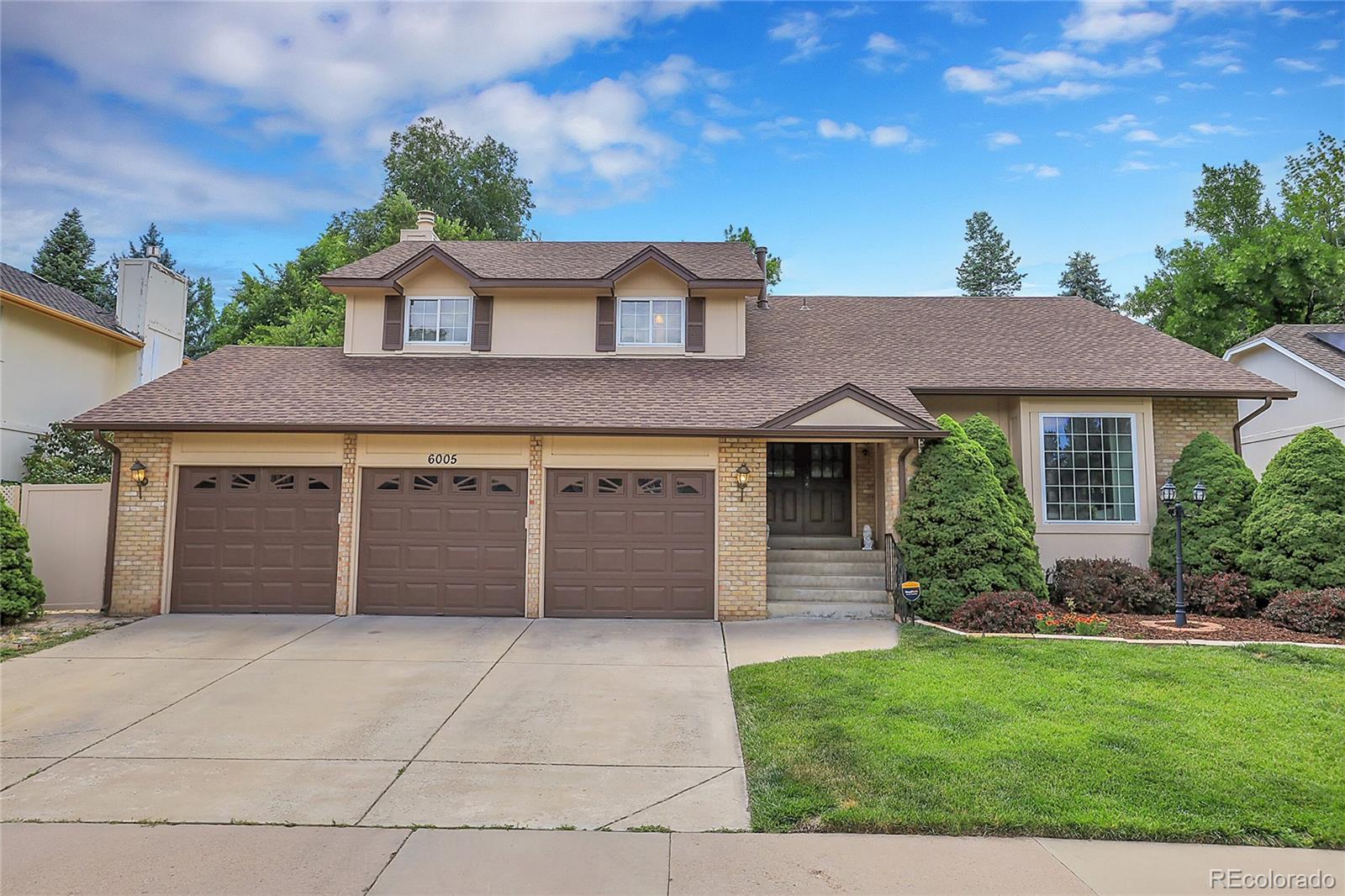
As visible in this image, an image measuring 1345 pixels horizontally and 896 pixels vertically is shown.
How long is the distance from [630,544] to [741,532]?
5.68ft

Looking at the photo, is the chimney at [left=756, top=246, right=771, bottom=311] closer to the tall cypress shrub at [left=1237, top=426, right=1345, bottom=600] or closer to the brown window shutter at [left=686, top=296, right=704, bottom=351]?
the brown window shutter at [left=686, top=296, right=704, bottom=351]

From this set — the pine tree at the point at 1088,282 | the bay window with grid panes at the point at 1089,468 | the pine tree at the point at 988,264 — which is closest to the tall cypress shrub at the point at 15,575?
the bay window with grid panes at the point at 1089,468

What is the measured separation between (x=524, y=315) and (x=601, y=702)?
8.56m

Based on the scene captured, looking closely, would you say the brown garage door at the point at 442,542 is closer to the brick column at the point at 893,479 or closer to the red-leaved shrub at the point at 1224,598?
the brick column at the point at 893,479

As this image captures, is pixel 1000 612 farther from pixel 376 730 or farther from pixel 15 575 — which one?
pixel 15 575

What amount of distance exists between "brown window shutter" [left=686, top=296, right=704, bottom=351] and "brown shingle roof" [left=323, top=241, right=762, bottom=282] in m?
0.51

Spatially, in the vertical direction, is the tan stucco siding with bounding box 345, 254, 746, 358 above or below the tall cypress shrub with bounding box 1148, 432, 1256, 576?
above

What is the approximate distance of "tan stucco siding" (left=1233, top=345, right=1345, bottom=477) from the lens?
1562 centimetres

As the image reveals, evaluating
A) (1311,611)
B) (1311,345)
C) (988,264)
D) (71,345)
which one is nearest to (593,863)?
(1311,611)

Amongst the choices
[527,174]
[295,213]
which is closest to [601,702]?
[295,213]

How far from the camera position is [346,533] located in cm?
1088

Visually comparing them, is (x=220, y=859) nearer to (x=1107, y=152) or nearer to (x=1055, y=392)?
(x=1055, y=392)

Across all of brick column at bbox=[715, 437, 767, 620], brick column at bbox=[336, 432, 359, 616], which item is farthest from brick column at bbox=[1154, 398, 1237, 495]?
brick column at bbox=[336, 432, 359, 616]

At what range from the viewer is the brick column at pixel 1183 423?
471 inches
